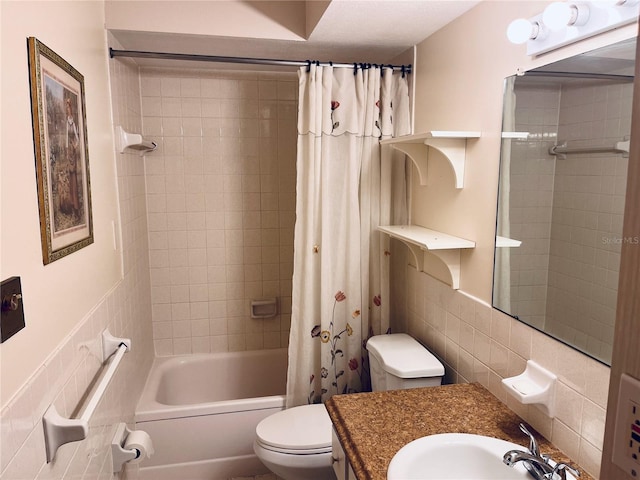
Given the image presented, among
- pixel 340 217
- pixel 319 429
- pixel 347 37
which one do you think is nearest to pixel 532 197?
pixel 340 217

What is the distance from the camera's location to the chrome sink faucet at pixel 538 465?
1.10 meters

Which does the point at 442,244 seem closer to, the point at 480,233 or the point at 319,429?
the point at 480,233

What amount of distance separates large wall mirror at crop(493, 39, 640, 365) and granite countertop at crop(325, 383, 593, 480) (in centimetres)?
33

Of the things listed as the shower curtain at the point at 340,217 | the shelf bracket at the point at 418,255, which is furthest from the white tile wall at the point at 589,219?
the shower curtain at the point at 340,217

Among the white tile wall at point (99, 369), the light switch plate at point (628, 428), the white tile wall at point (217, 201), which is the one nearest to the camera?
the light switch plate at point (628, 428)

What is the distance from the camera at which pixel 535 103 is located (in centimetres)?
139

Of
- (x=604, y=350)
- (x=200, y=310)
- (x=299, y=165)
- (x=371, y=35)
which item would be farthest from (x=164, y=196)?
(x=604, y=350)

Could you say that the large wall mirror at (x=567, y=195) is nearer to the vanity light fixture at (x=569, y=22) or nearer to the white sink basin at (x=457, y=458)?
the vanity light fixture at (x=569, y=22)

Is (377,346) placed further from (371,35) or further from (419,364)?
(371,35)

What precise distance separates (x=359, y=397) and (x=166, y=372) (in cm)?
167

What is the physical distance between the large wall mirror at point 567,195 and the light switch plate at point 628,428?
2.51 ft

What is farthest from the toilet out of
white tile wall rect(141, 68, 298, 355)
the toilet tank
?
white tile wall rect(141, 68, 298, 355)

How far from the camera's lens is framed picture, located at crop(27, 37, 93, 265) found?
1114 millimetres

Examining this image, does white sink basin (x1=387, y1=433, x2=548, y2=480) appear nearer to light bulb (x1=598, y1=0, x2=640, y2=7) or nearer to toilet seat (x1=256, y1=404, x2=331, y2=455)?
toilet seat (x1=256, y1=404, x2=331, y2=455)
